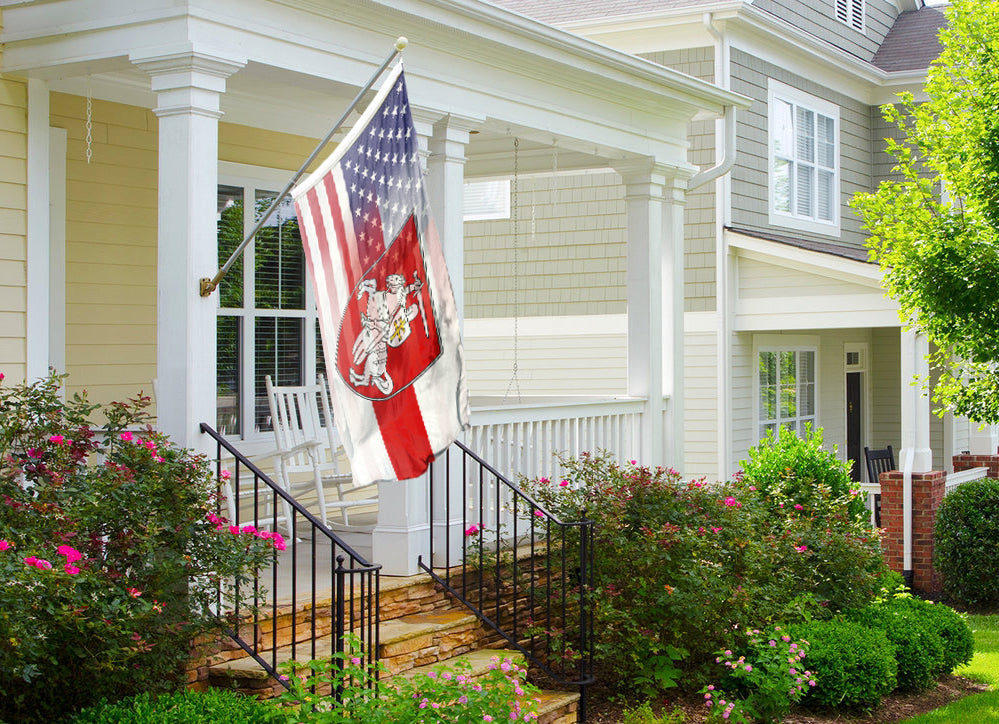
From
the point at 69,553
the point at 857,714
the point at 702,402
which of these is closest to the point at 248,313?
the point at 69,553

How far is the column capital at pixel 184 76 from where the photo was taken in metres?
5.78

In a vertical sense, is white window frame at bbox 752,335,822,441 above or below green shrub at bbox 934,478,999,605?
above

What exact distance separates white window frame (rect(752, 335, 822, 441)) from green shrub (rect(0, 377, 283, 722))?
970 cm

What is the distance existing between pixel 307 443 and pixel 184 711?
3335mm

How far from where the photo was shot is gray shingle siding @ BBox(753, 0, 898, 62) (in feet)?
49.7

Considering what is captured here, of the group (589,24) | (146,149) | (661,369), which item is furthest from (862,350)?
(146,149)

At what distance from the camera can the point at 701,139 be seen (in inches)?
544

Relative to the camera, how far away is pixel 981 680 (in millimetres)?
8695

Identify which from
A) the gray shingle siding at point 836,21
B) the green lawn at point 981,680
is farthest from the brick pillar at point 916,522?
the gray shingle siding at point 836,21

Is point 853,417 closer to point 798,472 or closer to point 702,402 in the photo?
point 702,402

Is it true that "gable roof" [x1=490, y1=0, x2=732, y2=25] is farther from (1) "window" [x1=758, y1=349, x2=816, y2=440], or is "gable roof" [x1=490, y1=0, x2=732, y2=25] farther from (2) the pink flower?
(2) the pink flower

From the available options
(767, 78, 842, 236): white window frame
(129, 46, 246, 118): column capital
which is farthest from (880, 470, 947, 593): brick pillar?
(129, 46, 246, 118): column capital

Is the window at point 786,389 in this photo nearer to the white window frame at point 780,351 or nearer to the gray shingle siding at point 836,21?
the white window frame at point 780,351

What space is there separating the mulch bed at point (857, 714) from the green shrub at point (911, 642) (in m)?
0.11
